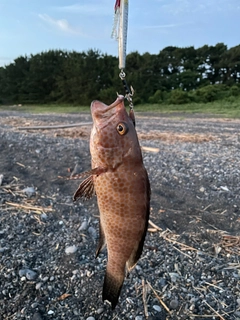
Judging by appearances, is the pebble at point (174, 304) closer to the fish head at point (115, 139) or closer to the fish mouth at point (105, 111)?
the fish head at point (115, 139)

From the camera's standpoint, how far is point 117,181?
1924mm

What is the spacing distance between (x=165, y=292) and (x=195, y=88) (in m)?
27.7

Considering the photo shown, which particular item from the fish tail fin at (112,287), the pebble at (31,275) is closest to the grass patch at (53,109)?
the pebble at (31,275)

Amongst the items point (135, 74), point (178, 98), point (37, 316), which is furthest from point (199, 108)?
point (37, 316)

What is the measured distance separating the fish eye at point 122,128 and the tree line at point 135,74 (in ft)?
79.2

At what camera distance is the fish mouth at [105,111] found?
1955mm

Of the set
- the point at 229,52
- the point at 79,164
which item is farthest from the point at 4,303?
the point at 229,52

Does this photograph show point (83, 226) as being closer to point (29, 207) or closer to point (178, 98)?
point (29, 207)

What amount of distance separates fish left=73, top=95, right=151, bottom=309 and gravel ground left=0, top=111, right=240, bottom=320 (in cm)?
157

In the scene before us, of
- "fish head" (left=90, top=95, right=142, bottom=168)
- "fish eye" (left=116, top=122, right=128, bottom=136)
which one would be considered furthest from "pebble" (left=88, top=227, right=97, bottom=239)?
"fish eye" (left=116, top=122, right=128, bottom=136)

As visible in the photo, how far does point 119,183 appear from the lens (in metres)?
1.92

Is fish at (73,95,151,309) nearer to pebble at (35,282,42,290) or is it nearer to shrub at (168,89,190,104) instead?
pebble at (35,282,42,290)

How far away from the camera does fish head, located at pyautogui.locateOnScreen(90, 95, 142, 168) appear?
6.36ft

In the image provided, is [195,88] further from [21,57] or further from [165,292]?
[165,292]
